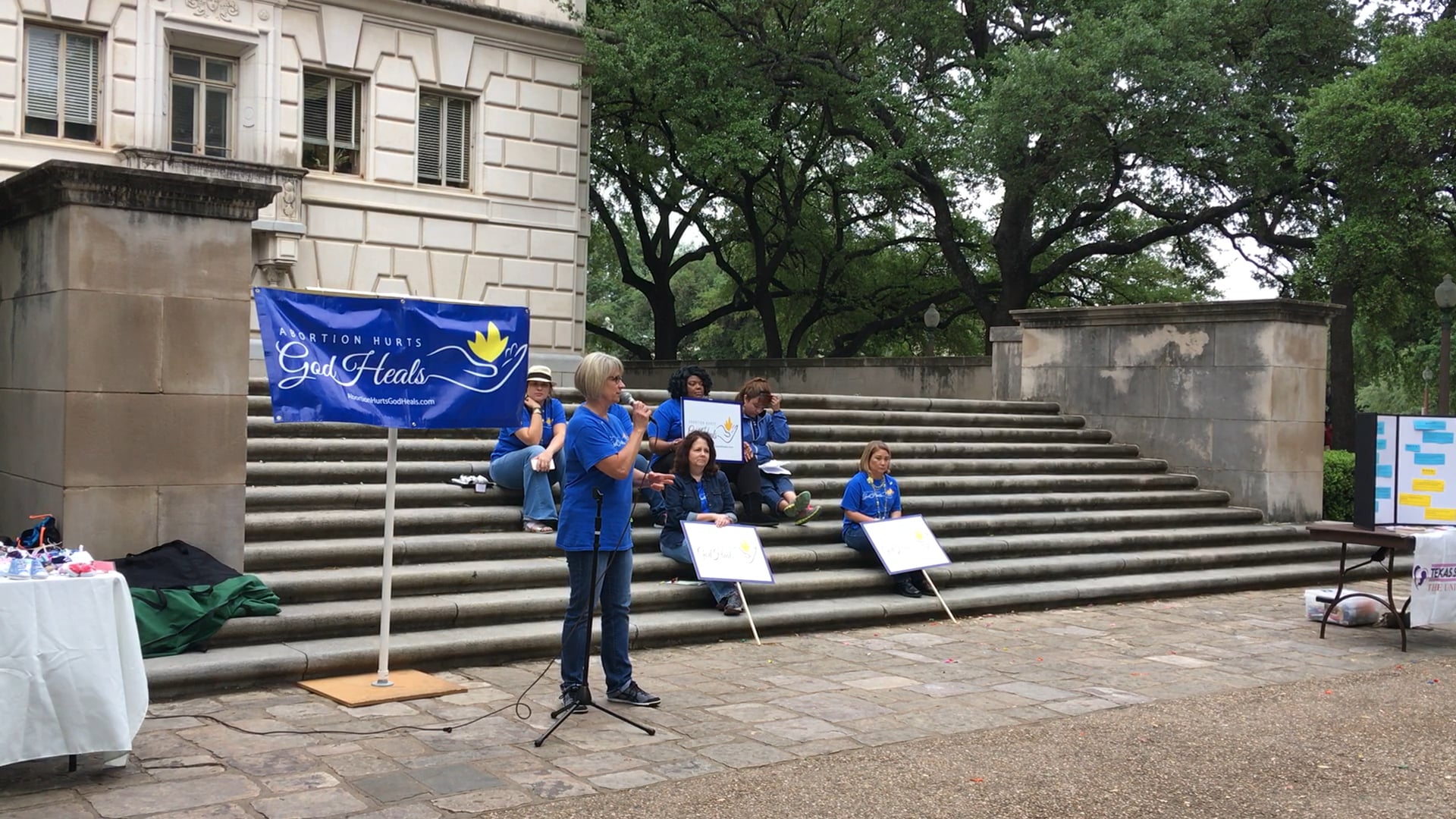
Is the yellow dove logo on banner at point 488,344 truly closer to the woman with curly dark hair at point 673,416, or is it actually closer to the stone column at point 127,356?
the stone column at point 127,356

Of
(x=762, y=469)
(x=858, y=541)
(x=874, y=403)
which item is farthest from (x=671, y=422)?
(x=874, y=403)

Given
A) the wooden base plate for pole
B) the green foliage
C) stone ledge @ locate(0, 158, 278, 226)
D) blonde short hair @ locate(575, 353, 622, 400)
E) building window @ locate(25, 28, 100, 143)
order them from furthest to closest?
the green foliage, building window @ locate(25, 28, 100, 143), stone ledge @ locate(0, 158, 278, 226), the wooden base plate for pole, blonde short hair @ locate(575, 353, 622, 400)

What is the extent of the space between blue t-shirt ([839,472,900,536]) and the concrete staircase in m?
0.45

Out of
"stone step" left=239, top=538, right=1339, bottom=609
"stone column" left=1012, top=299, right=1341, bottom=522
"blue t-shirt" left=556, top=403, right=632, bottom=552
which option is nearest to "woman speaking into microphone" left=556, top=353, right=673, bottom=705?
"blue t-shirt" left=556, top=403, right=632, bottom=552

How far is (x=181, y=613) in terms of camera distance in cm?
788

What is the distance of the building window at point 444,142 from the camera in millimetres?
21062

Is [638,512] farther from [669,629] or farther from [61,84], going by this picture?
[61,84]

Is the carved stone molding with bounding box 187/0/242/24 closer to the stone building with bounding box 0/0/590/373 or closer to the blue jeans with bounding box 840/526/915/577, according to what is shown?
the stone building with bounding box 0/0/590/373

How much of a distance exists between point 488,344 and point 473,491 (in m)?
3.44

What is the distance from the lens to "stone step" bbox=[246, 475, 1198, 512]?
10.4 metres

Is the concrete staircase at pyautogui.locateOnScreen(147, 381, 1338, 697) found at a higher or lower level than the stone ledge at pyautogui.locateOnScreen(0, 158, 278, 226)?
lower

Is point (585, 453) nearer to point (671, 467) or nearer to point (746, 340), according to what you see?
point (671, 467)

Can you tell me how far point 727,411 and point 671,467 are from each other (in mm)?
947

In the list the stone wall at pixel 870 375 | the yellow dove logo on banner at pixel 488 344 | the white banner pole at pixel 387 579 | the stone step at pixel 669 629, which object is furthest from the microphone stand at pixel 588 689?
the stone wall at pixel 870 375
